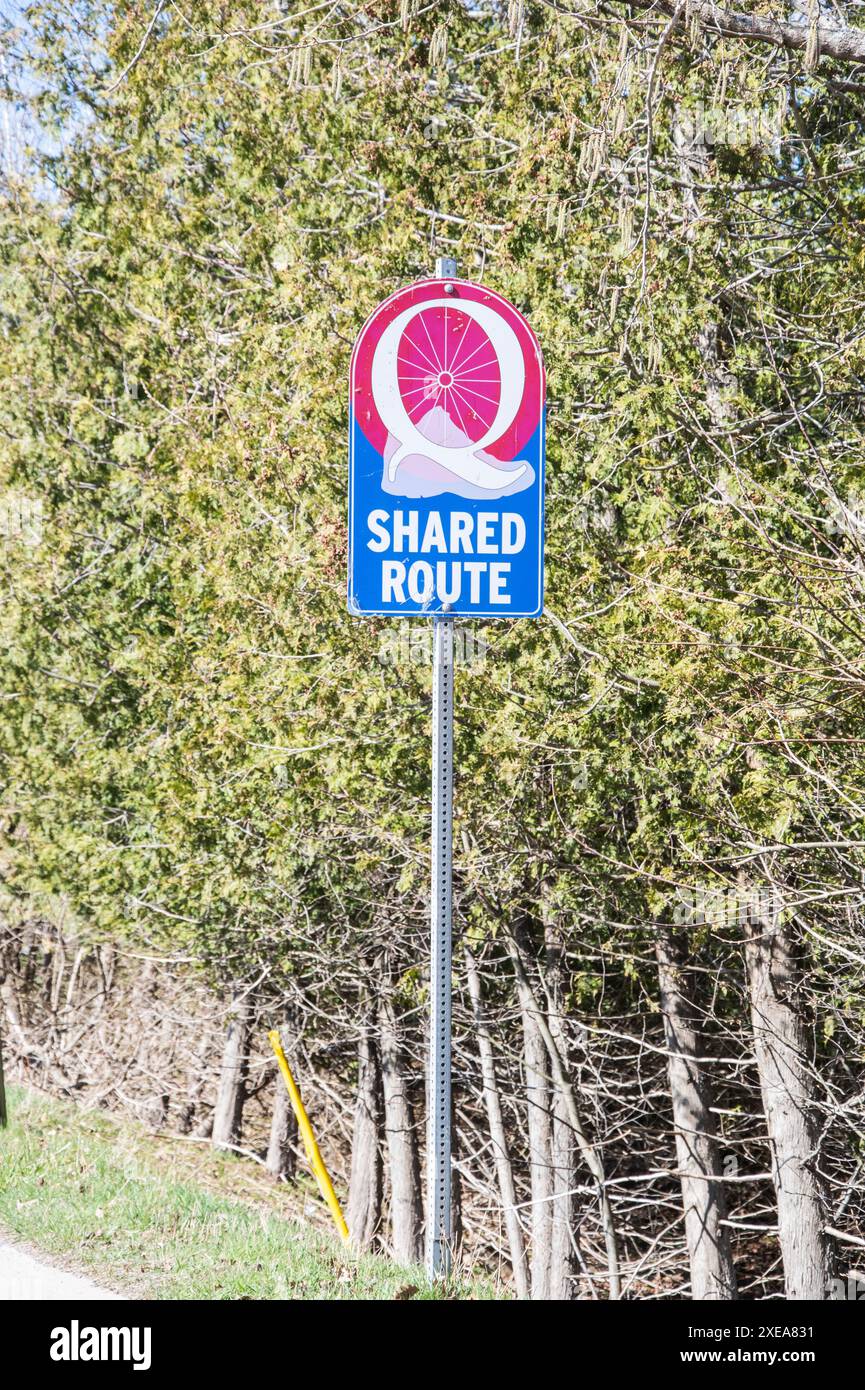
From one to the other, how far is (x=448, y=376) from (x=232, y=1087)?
12.5 m

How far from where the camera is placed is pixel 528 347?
4297 mm

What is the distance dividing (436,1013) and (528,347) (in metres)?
2.00

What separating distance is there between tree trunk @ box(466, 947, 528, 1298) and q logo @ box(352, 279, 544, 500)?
23.4 feet

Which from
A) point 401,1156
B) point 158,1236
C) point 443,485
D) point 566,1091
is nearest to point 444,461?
point 443,485

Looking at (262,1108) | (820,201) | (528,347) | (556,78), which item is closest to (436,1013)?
(528,347)

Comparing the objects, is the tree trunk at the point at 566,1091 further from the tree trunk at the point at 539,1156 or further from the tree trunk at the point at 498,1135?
the tree trunk at the point at 498,1135

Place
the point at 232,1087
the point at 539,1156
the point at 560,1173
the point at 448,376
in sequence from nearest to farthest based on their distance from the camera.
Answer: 1. the point at 448,376
2. the point at 560,1173
3. the point at 539,1156
4. the point at 232,1087

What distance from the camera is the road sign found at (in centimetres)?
418

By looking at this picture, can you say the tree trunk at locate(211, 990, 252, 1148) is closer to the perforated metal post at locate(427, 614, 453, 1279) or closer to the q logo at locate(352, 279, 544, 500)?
the perforated metal post at locate(427, 614, 453, 1279)

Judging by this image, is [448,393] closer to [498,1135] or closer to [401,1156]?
[498,1135]

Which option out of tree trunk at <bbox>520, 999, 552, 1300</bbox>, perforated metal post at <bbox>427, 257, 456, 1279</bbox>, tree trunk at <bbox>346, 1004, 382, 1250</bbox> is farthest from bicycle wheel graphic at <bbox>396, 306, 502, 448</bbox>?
tree trunk at <bbox>346, 1004, 382, 1250</bbox>

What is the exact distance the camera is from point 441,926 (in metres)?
4.15

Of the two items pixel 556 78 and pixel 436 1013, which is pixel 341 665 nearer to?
pixel 556 78

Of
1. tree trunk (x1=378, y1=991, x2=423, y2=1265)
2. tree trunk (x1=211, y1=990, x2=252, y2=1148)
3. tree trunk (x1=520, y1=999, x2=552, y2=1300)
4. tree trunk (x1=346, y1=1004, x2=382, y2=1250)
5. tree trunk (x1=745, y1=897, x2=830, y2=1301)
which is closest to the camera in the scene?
tree trunk (x1=745, y1=897, x2=830, y2=1301)
